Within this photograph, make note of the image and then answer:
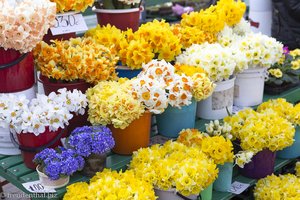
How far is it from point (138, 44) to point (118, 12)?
0.31m

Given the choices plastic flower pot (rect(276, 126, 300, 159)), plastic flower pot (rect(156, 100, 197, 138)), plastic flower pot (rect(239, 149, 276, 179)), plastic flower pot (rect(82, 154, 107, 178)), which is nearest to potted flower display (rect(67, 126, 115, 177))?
plastic flower pot (rect(82, 154, 107, 178))

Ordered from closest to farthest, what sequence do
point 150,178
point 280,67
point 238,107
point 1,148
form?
point 150,178, point 1,148, point 238,107, point 280,67

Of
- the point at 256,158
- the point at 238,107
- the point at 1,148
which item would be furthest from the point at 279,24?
the point at 1,148

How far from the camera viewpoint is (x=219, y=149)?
1.88 meters

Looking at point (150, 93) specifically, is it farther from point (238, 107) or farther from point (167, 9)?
point (167, 9)

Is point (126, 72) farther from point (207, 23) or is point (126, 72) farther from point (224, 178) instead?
point (224, 178)

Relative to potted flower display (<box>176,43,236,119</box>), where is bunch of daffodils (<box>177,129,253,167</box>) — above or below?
below

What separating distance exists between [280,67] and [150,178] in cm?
144

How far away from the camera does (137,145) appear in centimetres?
186

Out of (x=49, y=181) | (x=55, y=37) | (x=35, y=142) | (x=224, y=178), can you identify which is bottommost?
(x=224, y=178)

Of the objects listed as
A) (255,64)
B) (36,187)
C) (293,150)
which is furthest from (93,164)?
(293,150)

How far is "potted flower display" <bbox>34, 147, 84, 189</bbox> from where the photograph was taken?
151cm

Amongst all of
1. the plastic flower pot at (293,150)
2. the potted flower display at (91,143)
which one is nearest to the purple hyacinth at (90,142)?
the potted flower display at (91,143)

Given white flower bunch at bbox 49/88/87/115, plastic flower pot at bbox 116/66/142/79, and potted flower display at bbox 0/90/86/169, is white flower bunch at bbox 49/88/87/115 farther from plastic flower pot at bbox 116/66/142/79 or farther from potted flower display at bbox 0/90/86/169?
plastic flower pot at bbox 116/66/142/79
